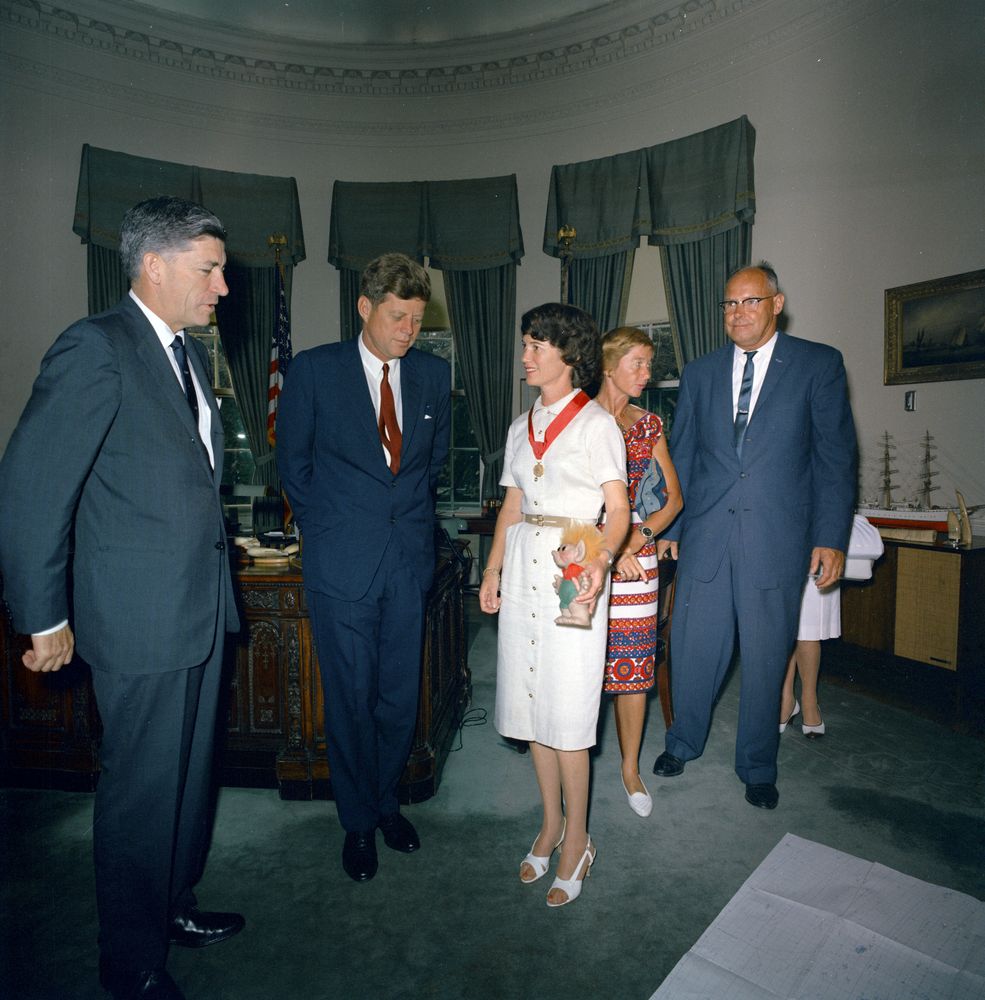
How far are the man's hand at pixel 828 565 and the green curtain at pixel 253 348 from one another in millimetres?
5339

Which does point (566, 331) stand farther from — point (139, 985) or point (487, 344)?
point (487, 344)

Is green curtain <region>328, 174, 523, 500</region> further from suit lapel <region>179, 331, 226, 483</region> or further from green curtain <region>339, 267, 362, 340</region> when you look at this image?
suit lapel <region>179, 331, 226, 483</region>

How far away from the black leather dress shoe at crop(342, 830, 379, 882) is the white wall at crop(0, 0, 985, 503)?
4039 mm

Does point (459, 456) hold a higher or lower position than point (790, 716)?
higher

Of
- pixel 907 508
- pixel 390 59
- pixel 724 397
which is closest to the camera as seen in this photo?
pixel 724 397

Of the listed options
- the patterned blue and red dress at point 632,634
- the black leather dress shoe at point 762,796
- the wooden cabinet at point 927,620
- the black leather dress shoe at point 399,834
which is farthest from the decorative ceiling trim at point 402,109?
the black leather dress shoe at point 399,834

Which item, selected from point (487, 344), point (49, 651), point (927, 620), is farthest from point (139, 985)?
point (487, 344)

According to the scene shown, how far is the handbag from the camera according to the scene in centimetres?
259

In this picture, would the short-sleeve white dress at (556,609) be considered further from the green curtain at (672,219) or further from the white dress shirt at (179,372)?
the green curtain at (672,219)

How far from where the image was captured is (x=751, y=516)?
102 inches

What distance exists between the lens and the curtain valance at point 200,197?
608 centimetres

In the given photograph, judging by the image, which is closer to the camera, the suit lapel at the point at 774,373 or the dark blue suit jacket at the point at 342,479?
the dark blue suit jacket at the point at 342,479

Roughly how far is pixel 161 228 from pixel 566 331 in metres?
1.08

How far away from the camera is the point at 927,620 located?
3.61m
